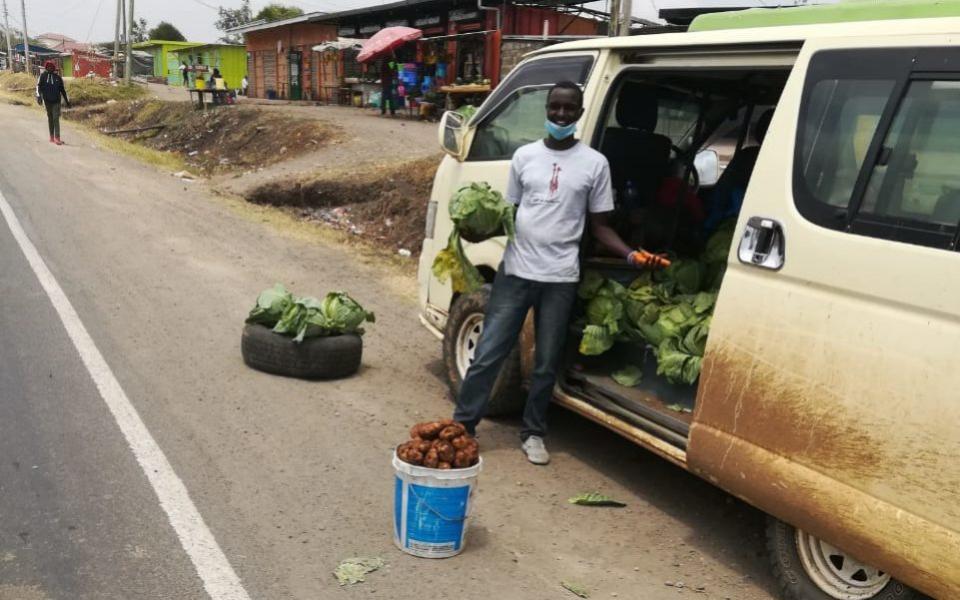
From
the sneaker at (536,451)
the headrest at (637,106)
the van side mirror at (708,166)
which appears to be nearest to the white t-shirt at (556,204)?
the headrest at (637,106)

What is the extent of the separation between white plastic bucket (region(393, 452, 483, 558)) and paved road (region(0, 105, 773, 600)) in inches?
3.0

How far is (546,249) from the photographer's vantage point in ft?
15.9

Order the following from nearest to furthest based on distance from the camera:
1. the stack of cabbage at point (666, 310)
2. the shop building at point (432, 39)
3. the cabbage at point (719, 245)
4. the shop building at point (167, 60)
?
the stack of cabbage at point (666, 310)
the cabbage at point (719, 245)
the shop building at point (432, 39)
the shop building at point (167, 60)

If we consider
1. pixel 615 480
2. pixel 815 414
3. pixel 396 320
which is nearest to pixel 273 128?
pixel 396 320

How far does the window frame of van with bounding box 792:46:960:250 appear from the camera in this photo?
3102 mm

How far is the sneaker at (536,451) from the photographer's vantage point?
5094 millimetres

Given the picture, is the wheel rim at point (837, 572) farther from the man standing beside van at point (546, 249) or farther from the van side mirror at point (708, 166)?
the van side mirror at point (708, 166)

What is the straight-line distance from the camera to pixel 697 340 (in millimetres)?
4438

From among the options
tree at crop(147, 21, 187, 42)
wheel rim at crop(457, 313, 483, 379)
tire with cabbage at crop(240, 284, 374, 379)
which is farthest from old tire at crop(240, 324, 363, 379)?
tree at crop(147, 21, 187, 42)

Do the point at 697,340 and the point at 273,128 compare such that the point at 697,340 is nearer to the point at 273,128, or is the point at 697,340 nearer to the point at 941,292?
the point at 941,292

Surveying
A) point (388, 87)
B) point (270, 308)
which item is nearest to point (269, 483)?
point (270, 308)

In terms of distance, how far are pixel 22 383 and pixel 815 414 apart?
501cm

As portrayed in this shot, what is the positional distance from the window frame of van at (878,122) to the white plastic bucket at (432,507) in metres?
1.83

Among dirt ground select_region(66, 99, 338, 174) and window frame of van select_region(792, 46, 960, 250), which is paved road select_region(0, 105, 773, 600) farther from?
dirt ground select_region(66, 99, 338, 174)
